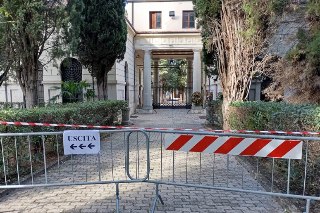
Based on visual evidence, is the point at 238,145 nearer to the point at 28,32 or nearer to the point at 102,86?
the point at 28,32

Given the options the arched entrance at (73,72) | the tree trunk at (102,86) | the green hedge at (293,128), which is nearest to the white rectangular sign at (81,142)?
the green hedge at (293,128)

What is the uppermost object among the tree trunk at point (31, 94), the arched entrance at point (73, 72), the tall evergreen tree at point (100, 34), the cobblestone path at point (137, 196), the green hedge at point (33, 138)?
the tall evergreen tree at point (100, 34)

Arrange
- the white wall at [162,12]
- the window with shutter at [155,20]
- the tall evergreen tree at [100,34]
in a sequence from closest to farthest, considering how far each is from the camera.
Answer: the tall evergreen tree at [100,34] → the white wall at [162,12] → the window with shutter at [155,20]

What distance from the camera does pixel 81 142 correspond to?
145 inches

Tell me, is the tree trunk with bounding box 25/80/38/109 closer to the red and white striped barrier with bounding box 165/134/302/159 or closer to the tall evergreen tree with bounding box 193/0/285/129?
the red and white striped barrier with bounding box 165/134/302/159

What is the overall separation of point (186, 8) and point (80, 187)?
19.3 m

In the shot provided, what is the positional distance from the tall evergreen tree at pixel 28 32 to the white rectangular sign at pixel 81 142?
4.97 m

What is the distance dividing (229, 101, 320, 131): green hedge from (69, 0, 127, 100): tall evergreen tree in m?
6.90

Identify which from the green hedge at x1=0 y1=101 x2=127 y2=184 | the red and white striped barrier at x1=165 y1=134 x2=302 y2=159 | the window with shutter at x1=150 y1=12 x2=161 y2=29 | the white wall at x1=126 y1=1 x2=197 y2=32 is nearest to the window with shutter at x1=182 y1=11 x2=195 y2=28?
the white wall at x1=126 y1=1 x2=197 y2=32

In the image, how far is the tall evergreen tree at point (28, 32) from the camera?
6930mm

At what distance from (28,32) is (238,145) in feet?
22.9

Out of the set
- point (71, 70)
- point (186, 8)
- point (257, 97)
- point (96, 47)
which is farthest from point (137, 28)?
point (257, 97)

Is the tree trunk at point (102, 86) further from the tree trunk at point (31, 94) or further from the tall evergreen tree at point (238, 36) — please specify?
the tall evergreen tree at point (238, 36)

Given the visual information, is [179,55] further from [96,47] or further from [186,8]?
[96,47]
